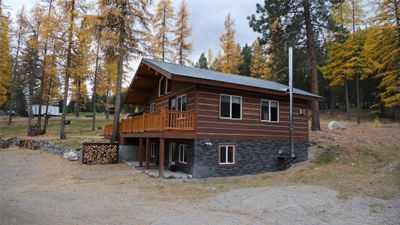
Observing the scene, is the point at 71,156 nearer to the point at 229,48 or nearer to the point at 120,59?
the point at 120,59

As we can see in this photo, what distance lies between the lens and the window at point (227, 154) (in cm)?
1329

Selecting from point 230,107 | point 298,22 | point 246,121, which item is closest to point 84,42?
point 230,107

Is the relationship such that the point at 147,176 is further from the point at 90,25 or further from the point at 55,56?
the point at 55,56

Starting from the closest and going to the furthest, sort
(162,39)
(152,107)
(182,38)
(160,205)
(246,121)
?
(160,205), (246,121), (152,107), (162,39), (182,38)

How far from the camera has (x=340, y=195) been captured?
891cm

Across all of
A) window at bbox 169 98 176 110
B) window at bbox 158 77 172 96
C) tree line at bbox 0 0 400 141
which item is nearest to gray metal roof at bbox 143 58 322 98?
window at bbox 158 77 172 96

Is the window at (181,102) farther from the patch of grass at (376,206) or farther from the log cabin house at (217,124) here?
the patch of grass at (376,206)

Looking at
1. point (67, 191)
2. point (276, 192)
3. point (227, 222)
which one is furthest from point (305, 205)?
point (67, 191)

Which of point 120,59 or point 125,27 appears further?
point 125,27

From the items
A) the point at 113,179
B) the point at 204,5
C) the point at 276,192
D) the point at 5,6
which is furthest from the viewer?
the point at 204,5

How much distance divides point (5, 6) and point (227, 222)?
15.9 metres

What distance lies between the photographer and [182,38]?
96.6 ft

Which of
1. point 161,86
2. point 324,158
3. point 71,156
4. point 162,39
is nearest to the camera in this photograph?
point 324,158

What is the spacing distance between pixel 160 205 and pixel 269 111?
29.7ft
